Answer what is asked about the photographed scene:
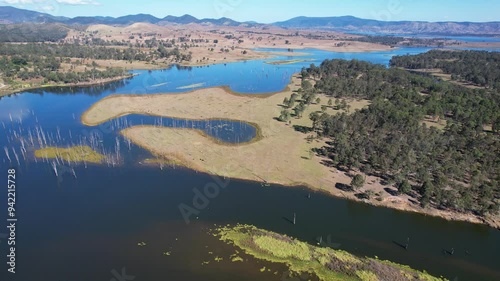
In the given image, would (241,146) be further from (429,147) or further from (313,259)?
(429,147)

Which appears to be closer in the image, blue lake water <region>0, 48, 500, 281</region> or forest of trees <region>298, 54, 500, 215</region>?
blue lake water <region>0, 48, 500, 281</region>

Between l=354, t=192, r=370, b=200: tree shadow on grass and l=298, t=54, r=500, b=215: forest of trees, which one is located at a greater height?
l=298, t=54, r=500, b=215: forest of trees

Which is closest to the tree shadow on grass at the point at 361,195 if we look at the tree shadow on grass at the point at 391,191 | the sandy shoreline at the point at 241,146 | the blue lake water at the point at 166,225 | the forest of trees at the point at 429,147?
the sandy shoreline at the point at 241,146

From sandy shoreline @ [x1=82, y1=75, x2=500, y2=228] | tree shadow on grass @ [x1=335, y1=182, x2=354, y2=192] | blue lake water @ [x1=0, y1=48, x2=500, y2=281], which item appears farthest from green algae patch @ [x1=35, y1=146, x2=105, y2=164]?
tree shadow on grass @ [x1=335, y1=182, x2=354, y2=192]

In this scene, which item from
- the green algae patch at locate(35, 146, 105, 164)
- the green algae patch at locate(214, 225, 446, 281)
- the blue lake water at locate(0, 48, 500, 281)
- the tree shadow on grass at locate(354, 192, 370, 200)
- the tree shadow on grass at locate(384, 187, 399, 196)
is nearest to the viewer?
the green algae patch at locate(214, 225, 446, 281)

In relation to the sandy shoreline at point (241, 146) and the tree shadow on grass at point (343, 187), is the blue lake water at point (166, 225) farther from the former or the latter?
the tree shadow on grass at point (343, 187)

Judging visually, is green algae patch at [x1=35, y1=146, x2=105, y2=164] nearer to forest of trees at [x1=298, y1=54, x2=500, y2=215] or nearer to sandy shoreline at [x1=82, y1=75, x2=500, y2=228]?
sandy shoreline at [x1=82, y1=75, x2=500, y2=228]
